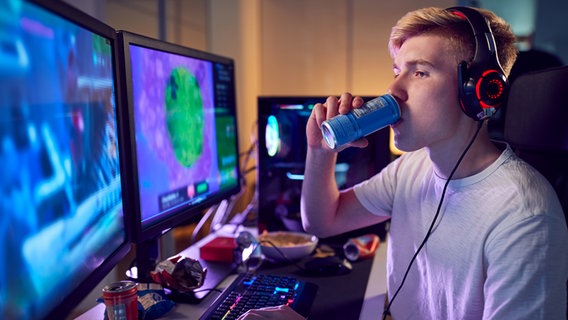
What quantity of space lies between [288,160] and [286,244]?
0.95 ft

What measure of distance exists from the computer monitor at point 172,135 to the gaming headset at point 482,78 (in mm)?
617

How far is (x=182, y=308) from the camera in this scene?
942 mm

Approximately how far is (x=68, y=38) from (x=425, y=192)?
83 cm

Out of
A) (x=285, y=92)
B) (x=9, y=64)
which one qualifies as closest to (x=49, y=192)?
(x=9, y=64)

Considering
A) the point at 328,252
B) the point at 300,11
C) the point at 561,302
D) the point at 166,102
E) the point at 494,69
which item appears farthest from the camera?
the point at 300,11

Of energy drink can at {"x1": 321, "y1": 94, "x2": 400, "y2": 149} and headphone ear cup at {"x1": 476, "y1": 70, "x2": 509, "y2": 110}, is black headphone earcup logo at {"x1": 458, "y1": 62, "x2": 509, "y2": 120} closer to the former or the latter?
headphone ear cup at {"x1": 476, "y1": 70, "x2": 509, "y2": 110}

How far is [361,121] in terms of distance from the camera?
0.87m

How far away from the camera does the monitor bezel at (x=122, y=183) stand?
0.56 meters

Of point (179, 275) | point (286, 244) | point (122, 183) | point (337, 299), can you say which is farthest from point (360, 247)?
point (122, 183)

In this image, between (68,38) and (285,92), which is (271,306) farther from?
Result: (285,92)

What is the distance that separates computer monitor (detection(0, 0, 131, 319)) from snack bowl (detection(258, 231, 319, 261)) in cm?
53

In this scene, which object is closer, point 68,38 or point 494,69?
point 68,38

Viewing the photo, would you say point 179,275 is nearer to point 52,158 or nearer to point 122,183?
point 122,183

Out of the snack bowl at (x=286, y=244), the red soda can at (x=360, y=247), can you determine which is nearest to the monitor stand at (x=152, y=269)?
the snack bowl at (x=286, y=244)
